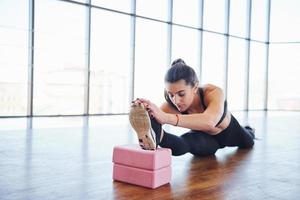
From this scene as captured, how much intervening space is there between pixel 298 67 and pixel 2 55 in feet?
23.0

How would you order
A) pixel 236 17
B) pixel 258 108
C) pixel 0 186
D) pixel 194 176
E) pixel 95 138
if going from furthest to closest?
1. pixel 258 108
2. pixel 236 17
3. pixel 95 138
4. pixel 194 176
5. pixel 0 186

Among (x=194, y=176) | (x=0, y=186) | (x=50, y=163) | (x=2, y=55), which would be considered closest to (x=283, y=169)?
(x=194, y=176)

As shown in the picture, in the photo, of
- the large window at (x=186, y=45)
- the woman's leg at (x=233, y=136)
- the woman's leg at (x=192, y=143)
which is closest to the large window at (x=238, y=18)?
the large window at (x=186, y=45)

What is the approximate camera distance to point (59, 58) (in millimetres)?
5863

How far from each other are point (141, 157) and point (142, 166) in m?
0.04

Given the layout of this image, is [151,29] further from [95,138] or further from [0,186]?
[0,186]

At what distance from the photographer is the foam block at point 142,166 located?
153 cm

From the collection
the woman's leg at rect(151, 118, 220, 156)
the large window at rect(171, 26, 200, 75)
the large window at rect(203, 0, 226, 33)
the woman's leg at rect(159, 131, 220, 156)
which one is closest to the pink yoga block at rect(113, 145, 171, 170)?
the woman's leg at rect(151, 118, 220, 156)

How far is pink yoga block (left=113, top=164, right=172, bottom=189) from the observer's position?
5.02 ft

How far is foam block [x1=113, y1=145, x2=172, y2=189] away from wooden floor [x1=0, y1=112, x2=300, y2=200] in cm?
4

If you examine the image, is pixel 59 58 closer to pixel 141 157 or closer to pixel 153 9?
pixel 153 9

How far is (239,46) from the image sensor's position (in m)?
8.92

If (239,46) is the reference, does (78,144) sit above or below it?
below

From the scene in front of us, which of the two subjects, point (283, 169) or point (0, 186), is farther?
point (283, 169)
